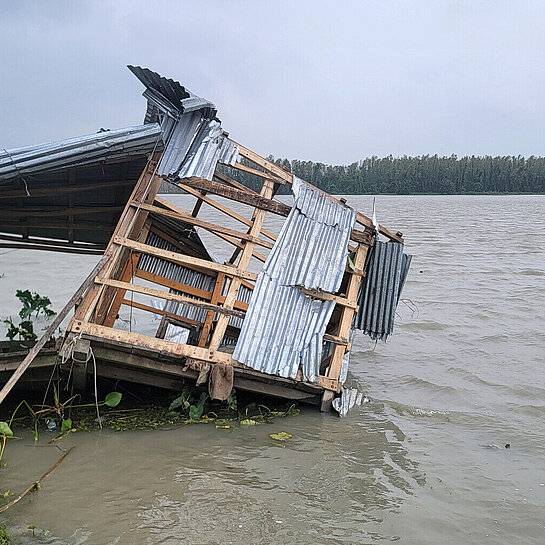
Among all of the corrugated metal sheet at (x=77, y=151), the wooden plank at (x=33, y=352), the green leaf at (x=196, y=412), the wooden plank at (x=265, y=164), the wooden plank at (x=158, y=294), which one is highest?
the wooden plank at (x=265, y=164)

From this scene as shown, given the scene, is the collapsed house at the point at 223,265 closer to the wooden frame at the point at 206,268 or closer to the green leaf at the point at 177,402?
the wooden frame at the point at 206,268

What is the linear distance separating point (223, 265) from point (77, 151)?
181 cm

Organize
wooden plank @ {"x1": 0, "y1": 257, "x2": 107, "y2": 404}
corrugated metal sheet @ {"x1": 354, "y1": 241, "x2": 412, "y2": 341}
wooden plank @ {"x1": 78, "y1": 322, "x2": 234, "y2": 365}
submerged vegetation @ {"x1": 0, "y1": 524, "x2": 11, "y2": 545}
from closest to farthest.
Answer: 1. submerged vegetation @ {"x1": 0, "y1": 524, "x2": 11, "y2": 545}
2. wooden plank @ {"x1": 0, "y1": 257, "x2": 107, "y2": 404}
3. wooden plank @ {"x1": 78, "y1": 322, "x2": 234, "y2": 365}
4. corrugated metal sheet @ {"x1": 354, "y1": 241, "x2": 412, "y2": 341}

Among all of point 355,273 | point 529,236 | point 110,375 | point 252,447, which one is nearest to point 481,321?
point 355,273

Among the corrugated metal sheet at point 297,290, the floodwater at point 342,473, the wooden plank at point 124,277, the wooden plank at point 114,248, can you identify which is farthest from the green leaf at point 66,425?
the wooden plank at point 124,277

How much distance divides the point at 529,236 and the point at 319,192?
75.2ft

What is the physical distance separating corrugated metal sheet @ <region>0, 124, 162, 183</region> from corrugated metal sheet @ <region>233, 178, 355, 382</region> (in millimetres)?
1738

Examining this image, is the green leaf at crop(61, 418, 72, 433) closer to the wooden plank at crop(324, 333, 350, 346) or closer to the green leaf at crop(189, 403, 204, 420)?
the green leaf at crop(189, 403, 204, 420)

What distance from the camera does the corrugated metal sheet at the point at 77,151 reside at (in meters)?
5.78

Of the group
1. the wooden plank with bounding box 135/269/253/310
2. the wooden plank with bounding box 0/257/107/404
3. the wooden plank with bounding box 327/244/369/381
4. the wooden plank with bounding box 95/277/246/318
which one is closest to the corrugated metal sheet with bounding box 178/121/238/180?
the wooden plank with bounding box 95/277/246/318

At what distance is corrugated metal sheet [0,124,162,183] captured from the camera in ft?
19.0

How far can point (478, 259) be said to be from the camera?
67.6 feet

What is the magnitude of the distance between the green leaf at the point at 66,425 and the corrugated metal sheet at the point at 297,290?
173cm

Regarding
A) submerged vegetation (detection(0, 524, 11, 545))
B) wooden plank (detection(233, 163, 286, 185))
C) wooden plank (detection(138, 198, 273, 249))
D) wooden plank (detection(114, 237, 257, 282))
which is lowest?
submerged vegetation (detection(0, 524, 11, 545))
